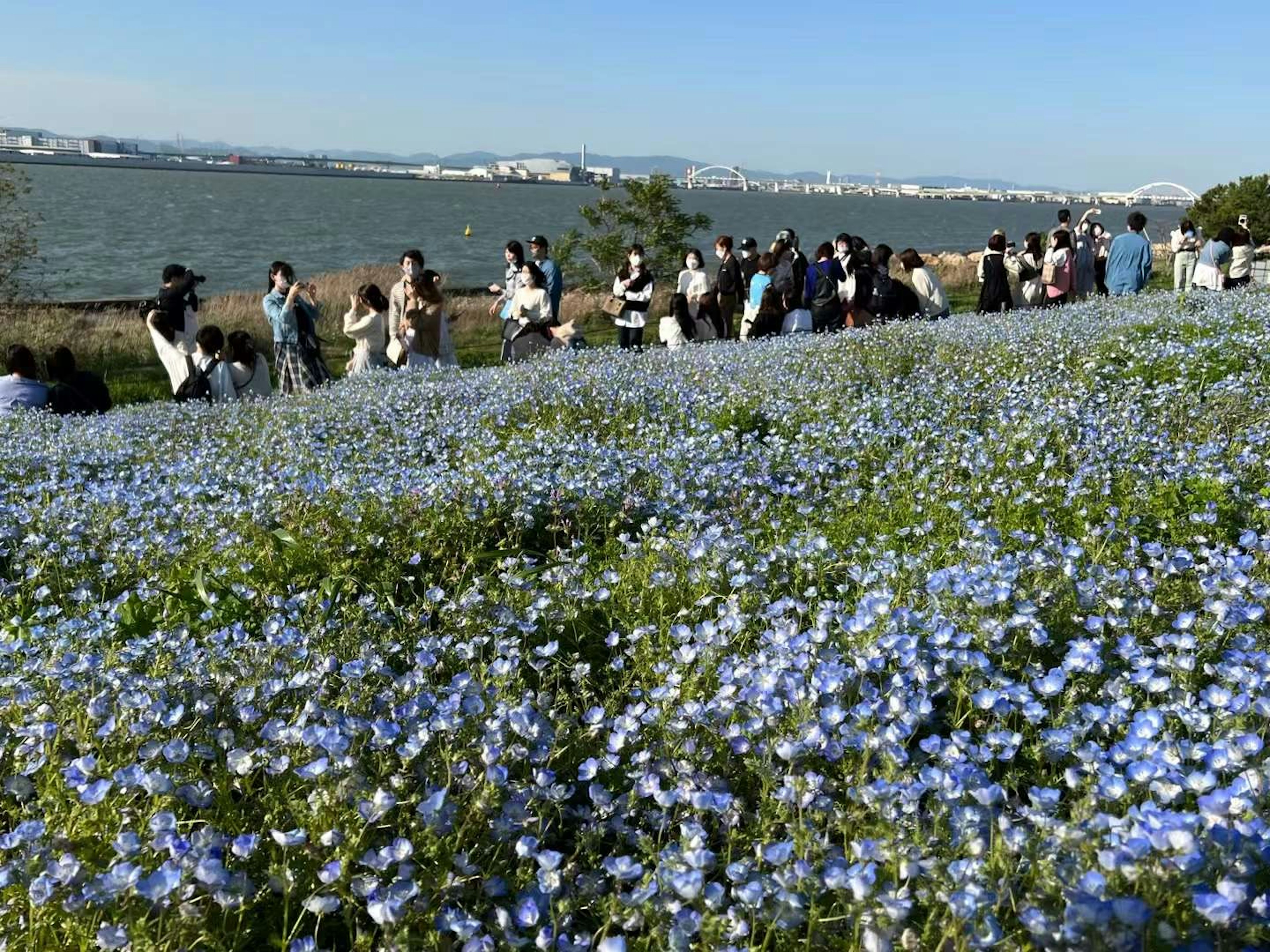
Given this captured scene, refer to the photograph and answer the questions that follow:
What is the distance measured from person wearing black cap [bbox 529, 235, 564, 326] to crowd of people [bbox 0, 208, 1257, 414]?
0.04 metres

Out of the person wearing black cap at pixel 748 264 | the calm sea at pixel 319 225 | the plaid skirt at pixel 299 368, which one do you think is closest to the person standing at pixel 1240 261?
the person wearing black cap at pixel 748 264

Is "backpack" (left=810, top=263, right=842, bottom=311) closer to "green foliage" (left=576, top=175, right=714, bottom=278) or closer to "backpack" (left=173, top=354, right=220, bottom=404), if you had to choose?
"backpack" (left=173, top=354, right=220, bottom=404)

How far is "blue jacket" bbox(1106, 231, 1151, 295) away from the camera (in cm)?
1521

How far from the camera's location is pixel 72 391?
10.1 metres

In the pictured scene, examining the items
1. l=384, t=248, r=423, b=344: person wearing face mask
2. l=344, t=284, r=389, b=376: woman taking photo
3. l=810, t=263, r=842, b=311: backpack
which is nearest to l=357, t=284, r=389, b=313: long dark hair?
l=344, t=284, r=389, b=376: woman taking photo

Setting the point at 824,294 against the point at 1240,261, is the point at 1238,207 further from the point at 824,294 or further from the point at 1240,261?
the point at 824,294

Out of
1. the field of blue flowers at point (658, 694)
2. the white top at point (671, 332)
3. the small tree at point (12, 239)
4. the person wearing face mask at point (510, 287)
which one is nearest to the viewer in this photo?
the field of blue flowers at point (658, 694)

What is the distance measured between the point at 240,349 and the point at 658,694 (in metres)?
8.80

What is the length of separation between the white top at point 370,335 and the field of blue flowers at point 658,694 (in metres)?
5.65

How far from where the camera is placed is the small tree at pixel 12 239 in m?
19.4

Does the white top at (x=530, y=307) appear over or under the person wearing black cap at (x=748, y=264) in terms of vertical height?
under

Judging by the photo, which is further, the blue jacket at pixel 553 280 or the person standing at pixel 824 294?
the person standing at pixel 824 294

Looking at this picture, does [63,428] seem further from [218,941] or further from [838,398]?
[218,941]

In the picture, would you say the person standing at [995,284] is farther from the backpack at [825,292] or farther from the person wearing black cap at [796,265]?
the person wearing black cap at [796,265]
